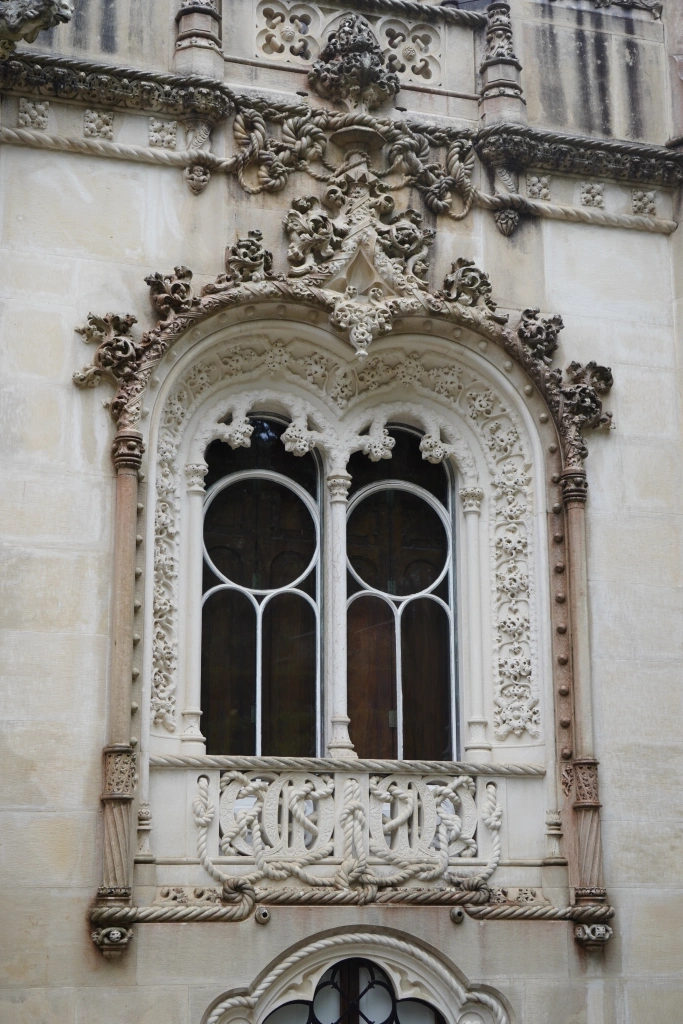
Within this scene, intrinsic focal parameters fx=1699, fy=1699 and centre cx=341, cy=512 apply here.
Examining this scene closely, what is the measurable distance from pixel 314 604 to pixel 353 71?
427cm

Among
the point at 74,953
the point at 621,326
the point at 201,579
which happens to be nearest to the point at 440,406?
the point at 621,326

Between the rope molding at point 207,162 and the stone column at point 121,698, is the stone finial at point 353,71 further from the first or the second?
the stone column at point 121,698

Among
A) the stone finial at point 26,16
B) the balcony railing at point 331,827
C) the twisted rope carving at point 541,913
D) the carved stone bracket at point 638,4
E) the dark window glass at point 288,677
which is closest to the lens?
the stone finial at point 26,16

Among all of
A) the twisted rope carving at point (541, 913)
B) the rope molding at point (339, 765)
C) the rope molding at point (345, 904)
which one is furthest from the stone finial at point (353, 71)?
the twisted rope carving at point (541, 913)

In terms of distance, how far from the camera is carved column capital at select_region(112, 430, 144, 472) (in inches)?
479

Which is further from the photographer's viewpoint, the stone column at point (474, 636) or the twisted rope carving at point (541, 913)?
the stone column at point (474, 636)

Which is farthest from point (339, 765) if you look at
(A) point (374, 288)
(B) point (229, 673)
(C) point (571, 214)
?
(C) point (571, 214)

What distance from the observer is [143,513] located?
40.3ft

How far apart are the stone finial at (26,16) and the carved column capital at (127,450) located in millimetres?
2850

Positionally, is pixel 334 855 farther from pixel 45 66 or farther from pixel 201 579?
pixel 45 66

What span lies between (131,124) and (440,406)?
3.29 meters

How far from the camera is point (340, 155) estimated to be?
1363 centimetres

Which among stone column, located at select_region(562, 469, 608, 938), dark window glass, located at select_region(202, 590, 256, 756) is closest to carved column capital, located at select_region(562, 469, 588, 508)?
stone column, located at select_region(562, 469, 608, 938)

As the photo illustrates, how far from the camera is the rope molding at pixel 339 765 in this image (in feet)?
39.2
